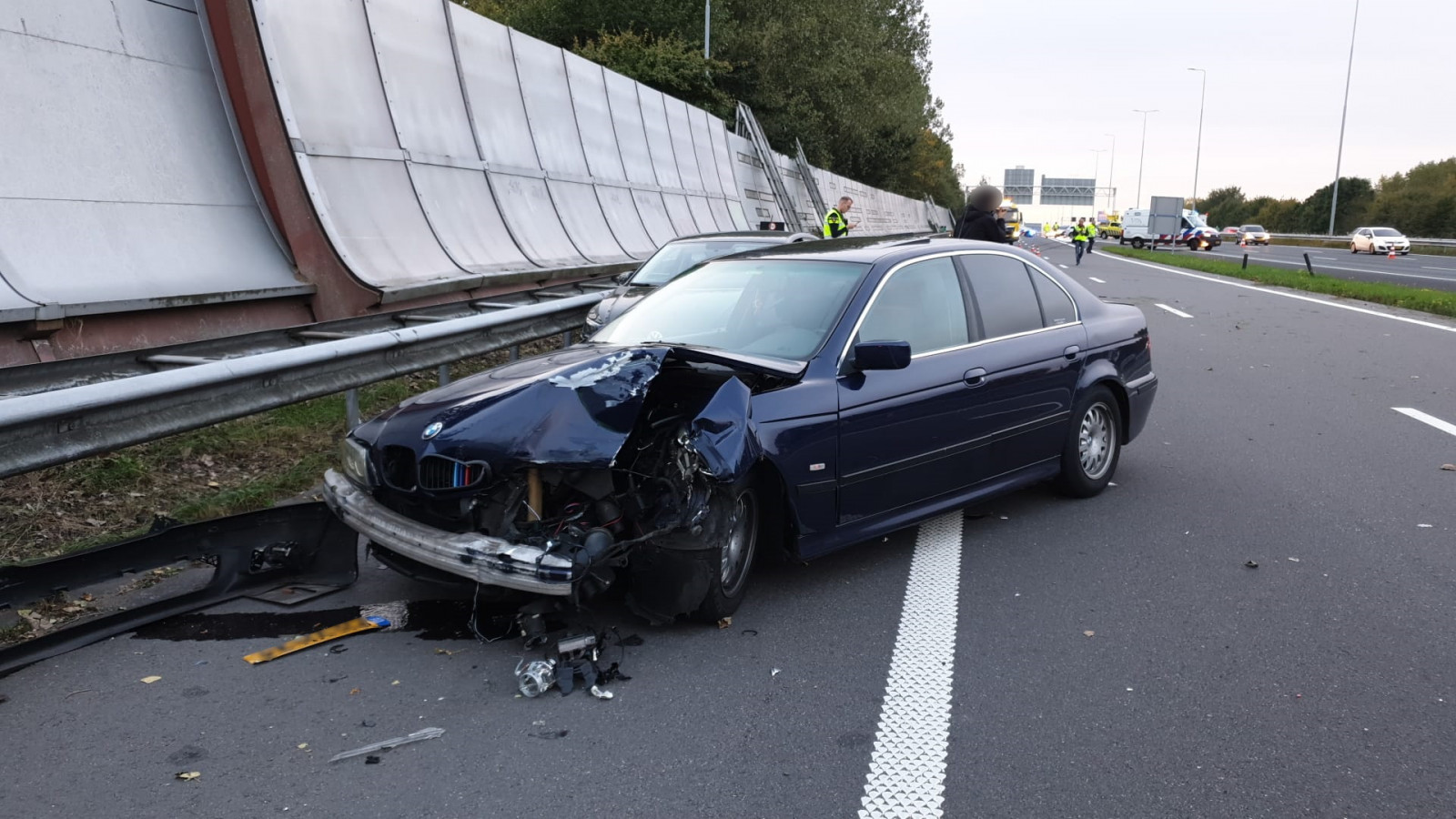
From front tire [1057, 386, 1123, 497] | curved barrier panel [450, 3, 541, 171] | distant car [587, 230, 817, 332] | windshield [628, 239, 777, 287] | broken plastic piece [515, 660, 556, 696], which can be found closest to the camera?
broken plastic piece [515, 660, 556, 696]

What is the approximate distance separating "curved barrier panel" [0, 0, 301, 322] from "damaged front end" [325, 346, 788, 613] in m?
3.78

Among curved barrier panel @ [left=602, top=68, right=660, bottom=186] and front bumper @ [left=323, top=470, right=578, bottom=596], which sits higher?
curved barrier panel @ [left=602, top=68, right=660, bottom=186]

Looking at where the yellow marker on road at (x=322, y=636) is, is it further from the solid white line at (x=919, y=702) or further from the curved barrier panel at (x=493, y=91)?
the curved barrier panel at (x=493, y=91)

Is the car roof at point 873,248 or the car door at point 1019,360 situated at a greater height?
the car roof at point 873,248

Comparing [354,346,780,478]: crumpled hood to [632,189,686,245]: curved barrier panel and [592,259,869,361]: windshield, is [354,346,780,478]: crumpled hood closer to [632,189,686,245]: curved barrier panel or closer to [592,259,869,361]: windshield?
[592,259,869,361]: windshield

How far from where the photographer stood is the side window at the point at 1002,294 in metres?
5.64

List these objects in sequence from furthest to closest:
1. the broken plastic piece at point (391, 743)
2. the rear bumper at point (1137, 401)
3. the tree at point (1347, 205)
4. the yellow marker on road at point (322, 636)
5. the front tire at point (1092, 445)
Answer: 1. the tree at point (1347, 205)
2. the rear bumper at point (1137, 401)
3. the front tire at point (1092, 445)
4. the yellow marker on road at point (322, 636)
5. the broken plastic piece at point (391, 743)

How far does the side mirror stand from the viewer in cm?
455

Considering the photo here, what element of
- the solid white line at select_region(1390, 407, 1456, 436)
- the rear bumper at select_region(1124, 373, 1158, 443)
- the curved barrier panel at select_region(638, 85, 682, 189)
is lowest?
the solid white line at select_region(1390, 407, 1456, 436)

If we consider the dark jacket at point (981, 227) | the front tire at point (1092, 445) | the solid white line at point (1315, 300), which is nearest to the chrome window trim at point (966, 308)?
the front tire at point (1092, 445)

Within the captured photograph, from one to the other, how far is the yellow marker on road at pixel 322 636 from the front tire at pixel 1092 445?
3800 mm

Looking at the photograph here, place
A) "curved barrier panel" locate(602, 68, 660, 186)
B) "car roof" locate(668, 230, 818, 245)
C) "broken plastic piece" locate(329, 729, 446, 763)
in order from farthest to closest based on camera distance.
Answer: "curved barrier panel" locate(602, 68, 660, 186) → "car roof" locate(668, 230, 818, 245) → "broken plastic piece" locate(329, 729, 446, 763)

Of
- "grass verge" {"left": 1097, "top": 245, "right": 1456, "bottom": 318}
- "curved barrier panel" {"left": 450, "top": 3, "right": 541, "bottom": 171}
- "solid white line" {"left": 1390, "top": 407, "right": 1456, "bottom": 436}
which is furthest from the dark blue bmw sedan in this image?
"grass verge" {"left": 1097, "top": 245, "right": 1456, "bottom": 318}

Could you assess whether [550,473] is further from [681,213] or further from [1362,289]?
[1362,289]
